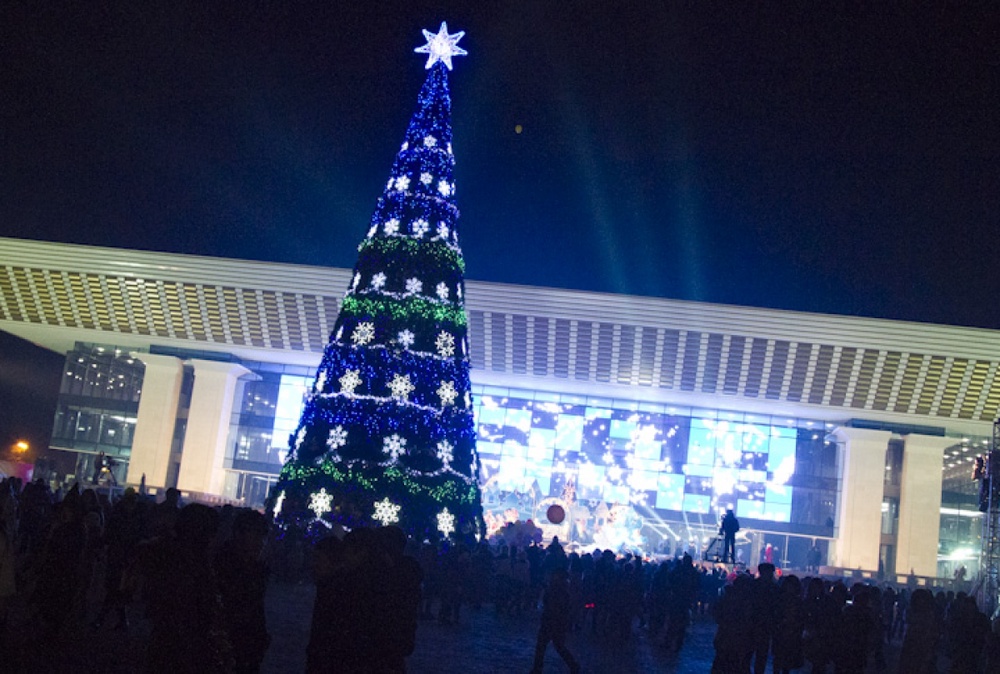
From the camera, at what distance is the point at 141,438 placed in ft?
111

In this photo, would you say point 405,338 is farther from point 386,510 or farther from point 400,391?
point 386,510

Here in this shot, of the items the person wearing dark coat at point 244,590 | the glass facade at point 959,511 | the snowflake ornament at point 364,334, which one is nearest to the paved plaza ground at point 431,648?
the person wearing dark coat at point 244,590

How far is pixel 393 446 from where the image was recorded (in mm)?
15984

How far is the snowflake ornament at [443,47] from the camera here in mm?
18484

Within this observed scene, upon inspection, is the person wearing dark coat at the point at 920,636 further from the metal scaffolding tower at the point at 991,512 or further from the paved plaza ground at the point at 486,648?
the metal scaffolding tower at the point at 991,512

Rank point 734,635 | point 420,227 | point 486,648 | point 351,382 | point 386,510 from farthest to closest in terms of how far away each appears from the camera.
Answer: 1. point 420,227
2. point 351,382
3. point 386,510
4. point 486,648
5. point 734,635

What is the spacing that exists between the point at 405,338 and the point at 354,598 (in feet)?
39.7

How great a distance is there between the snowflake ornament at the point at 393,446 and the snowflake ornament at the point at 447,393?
0.96m

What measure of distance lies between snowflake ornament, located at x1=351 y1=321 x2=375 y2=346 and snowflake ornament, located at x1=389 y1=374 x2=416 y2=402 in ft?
2.63

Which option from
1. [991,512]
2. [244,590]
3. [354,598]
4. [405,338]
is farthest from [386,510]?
[991,512]

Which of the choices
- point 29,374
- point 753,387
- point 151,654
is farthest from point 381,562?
point 29,374

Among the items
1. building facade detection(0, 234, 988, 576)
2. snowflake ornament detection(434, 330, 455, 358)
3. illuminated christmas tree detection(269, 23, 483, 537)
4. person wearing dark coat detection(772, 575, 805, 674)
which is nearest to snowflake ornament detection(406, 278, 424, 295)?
illuminated christmas tree detection(269, 23, 483, 537)

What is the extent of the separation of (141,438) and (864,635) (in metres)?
29.5

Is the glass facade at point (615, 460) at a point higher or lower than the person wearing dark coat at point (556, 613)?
higher
